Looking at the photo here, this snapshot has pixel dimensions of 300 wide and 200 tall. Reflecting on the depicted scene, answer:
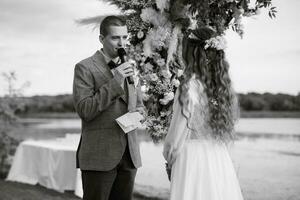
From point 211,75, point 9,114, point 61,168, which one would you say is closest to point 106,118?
point 211,75

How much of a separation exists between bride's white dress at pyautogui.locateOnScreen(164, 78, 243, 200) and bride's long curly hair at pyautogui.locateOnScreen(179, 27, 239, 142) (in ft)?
0.12

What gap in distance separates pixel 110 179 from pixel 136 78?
0.60 metres

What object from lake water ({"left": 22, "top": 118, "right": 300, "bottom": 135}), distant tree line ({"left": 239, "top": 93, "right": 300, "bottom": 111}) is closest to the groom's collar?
lake water ({"left": 22, "top": 118, "right": 300, "bottom": 135})

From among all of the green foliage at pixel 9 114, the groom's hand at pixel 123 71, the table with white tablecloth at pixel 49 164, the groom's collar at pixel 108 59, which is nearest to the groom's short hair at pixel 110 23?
the groom's collar at pixel 108 59

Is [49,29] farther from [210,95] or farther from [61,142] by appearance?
[210,95]

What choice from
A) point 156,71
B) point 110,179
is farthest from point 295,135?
point 110,179

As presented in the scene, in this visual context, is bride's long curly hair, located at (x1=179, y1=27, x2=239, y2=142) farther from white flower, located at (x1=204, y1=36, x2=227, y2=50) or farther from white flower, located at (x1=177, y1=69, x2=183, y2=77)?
white flower, located at (x1=177, y1=69, x2=183, y2=77)

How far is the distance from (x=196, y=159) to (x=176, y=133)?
0.17 metres

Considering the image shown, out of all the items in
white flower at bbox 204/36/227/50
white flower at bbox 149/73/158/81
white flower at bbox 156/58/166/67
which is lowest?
white flower at bbox 149/73/158/81

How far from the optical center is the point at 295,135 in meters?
4.52

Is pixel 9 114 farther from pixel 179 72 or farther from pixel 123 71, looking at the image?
pixel 123 71

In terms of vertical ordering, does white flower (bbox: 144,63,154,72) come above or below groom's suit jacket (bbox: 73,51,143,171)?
above

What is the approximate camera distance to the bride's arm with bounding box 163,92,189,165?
2.24 metres

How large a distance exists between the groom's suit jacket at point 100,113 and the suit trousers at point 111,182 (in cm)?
3
